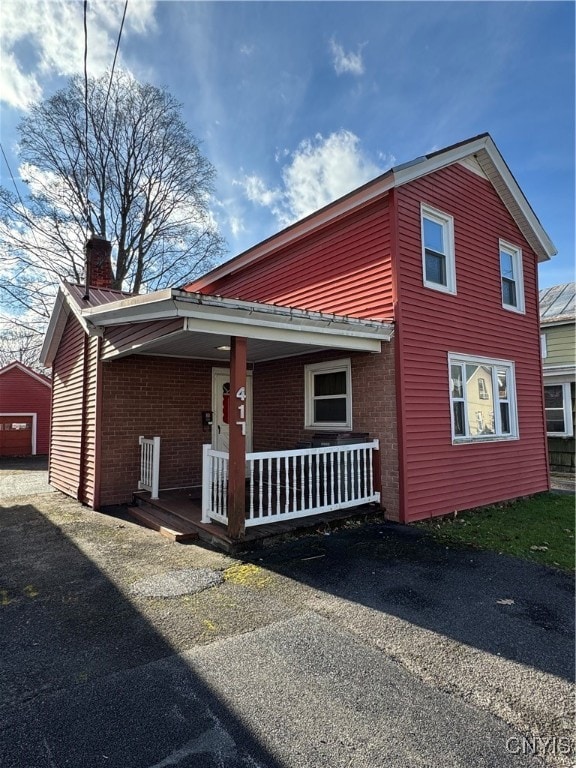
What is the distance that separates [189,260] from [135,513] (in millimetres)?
17809

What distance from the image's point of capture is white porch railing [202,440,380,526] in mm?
5637

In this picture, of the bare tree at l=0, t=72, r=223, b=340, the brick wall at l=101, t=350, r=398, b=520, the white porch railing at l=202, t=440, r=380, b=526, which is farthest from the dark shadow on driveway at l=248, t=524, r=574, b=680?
the bare tree at l=0, t=72, r=223, b=340

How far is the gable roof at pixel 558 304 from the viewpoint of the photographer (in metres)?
14.9

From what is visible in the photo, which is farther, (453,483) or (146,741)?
(453,483)

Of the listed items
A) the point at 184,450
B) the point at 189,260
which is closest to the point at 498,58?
the point at 184,450

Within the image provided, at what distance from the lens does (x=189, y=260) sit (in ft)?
73.4

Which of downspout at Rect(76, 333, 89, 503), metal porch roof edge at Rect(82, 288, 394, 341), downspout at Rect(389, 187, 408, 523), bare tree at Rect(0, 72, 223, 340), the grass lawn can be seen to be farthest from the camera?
bare tree at Rect(0, 72, 223, 340)

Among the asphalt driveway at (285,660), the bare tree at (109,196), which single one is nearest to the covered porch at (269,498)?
the asphalt driveway at (285,660)

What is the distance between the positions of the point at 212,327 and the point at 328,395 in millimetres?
3499

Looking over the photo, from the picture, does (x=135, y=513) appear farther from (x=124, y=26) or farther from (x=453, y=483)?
(x=124, y=26)

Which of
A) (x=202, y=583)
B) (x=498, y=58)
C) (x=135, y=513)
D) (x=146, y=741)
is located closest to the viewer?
(x=146, y=741)

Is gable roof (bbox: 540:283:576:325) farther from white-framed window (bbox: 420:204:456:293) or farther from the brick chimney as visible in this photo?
the brick chimney

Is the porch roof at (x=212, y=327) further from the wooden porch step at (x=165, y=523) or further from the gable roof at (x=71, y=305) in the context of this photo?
the wooden porch step at (x=165, y=523)

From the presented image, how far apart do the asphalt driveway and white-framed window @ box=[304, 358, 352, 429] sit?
2938 millimetres
